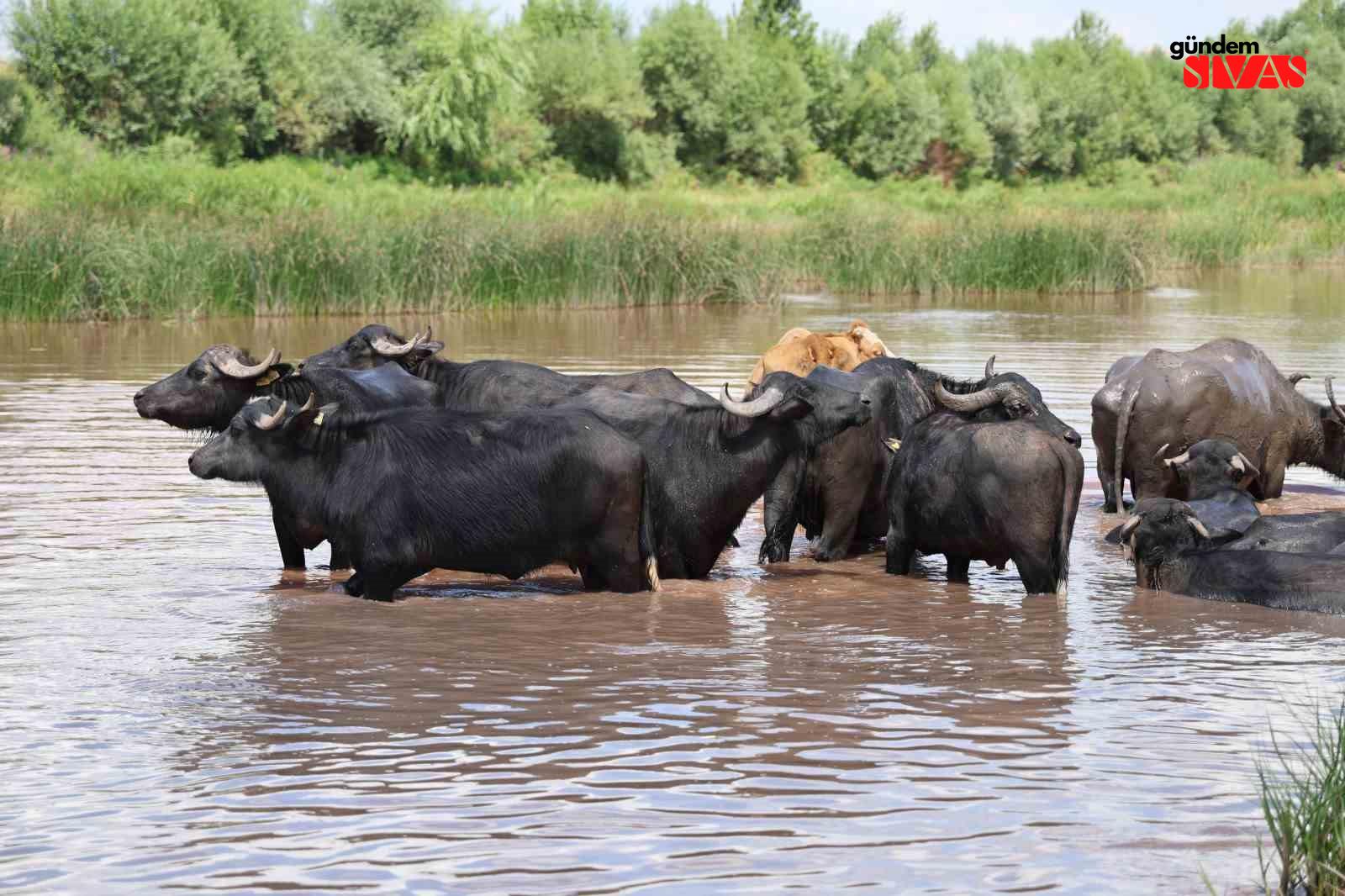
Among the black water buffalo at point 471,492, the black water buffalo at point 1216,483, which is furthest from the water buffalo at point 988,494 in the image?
the black water buffalo at point 471,492

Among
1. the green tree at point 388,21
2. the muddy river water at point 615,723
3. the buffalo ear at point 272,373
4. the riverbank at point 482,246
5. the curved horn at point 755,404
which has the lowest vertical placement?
the muddy river water at point 615,723

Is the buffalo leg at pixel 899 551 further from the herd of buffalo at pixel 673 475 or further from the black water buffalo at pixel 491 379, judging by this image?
the black water buffalo at pixel 491 379

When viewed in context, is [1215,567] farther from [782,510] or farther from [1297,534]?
[782,510]

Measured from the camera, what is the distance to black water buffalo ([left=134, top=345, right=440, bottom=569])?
1008 centimetres

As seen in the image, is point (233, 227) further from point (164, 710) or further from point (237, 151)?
point (237, 151)

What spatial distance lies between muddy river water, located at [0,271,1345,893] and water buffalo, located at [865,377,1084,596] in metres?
0.24

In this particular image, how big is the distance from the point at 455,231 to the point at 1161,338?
10822 mm

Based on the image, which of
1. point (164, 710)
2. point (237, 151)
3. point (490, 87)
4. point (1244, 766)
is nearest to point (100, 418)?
point (164, 710)

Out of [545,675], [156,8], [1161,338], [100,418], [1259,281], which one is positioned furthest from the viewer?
[156,8]

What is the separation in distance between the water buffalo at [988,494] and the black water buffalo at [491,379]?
4.46ft

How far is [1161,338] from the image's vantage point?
24.2 meters

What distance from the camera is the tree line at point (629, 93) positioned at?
165 ft

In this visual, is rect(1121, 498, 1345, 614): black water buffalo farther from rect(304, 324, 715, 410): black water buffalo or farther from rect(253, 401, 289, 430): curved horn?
rect(253, 401, 289, 430): curved horn

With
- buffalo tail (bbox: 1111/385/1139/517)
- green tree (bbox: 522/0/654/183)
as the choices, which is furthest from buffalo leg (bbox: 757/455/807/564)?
green tree (bbox: 522/0/654/183)
